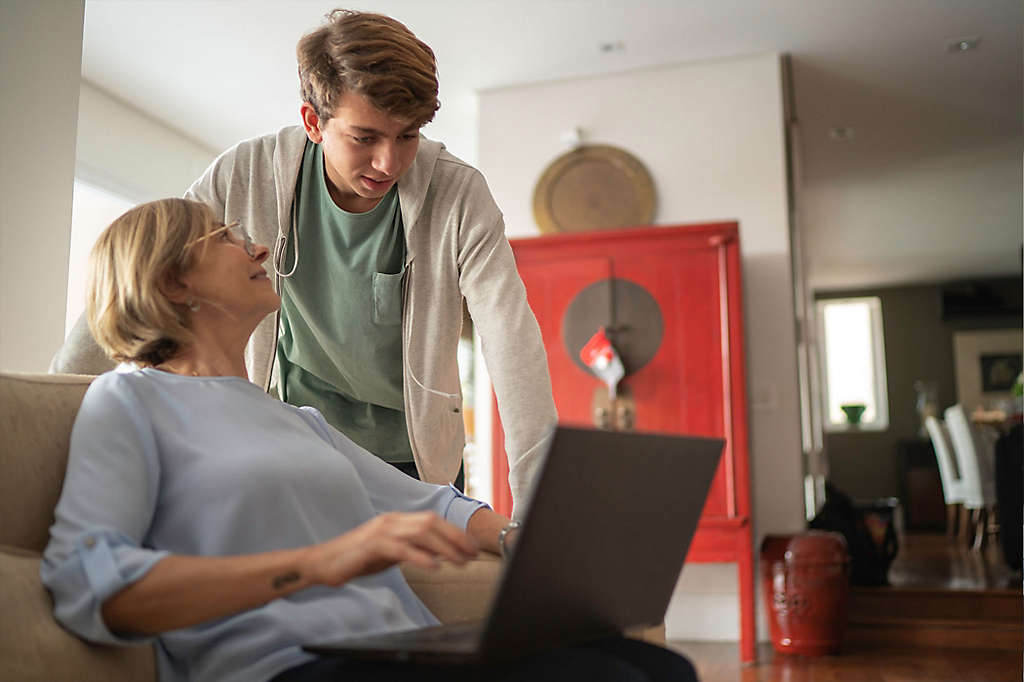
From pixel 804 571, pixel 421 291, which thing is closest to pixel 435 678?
pixel 421 291

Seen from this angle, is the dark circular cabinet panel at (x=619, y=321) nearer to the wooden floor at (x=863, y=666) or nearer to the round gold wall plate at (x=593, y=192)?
the round gold wall plate at (x=593, y=192)

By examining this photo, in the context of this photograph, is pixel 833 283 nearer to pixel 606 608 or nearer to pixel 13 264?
pixel 13 264

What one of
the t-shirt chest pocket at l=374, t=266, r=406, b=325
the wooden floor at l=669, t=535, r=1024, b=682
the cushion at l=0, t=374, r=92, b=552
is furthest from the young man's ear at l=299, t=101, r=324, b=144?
the wooden floor at l=669, t=535, r=1024, b=682

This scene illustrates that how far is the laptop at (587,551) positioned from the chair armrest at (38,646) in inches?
10.1

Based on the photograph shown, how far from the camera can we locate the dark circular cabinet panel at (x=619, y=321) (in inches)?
174

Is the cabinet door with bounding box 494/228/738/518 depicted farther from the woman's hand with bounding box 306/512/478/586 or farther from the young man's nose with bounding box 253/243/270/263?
the woman's hand with bounding box 306/512/478/586

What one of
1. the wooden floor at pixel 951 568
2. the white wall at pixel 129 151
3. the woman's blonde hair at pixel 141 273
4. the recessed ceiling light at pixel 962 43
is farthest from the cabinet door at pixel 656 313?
the woman's blonde hair at pixel 141 273

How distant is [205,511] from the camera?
3.57 ft

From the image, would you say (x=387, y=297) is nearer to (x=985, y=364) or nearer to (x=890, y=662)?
(x=890, y=662)

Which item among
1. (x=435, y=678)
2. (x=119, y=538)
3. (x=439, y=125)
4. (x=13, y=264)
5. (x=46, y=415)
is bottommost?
(x=435, y=678)

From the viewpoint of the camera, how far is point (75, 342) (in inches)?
57.3

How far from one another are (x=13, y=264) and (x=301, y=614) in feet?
5.48

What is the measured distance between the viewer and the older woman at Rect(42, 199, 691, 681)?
925 mm

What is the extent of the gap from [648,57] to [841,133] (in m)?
1.78
